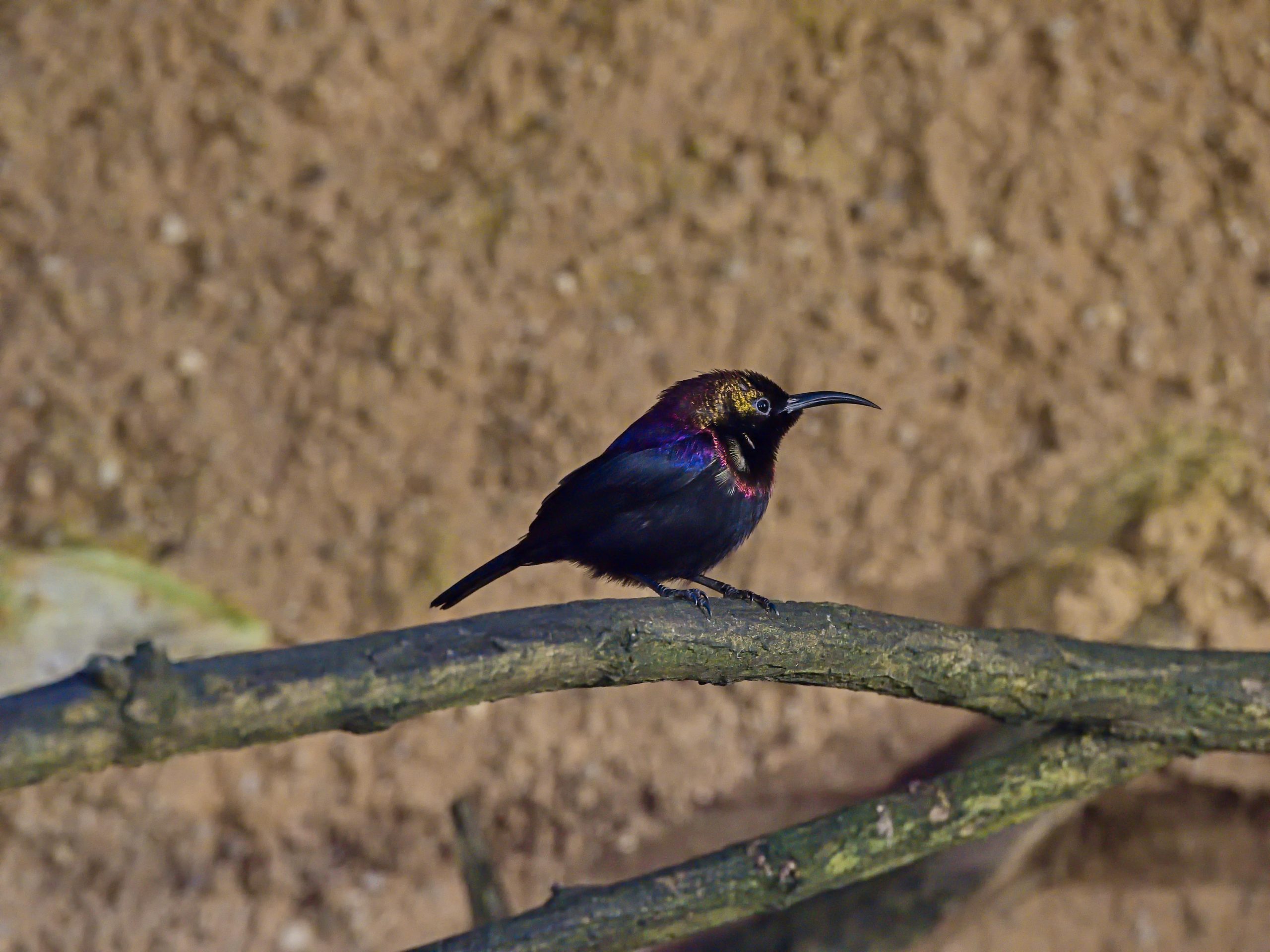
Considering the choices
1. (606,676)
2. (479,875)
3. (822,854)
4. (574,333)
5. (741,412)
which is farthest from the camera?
(574,333)

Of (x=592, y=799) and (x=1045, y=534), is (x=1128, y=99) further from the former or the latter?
(x=592, y=799)

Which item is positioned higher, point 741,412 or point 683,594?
point 741,412

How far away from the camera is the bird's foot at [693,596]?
1853mm

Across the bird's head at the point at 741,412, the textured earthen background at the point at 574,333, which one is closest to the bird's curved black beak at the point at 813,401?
the bird's head at the point at 741,412

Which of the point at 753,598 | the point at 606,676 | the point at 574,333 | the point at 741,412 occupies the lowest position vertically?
the point at 606,676

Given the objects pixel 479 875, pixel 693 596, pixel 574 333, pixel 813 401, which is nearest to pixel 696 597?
pixel 693 596

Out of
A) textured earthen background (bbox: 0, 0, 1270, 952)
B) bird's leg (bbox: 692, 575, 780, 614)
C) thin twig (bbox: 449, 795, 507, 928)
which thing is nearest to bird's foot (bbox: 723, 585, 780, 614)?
bird's leg (bbox: 692, 575, 780, 614)

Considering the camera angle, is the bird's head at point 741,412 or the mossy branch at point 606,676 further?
the bird's head at point 741,412

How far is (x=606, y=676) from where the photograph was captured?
1731mm

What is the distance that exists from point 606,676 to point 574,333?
2308 mm

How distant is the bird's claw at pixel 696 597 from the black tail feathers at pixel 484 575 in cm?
28

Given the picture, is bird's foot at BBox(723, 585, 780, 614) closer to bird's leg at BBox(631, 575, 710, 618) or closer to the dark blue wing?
bird's leg at BBox(631, 575, 710, 618)

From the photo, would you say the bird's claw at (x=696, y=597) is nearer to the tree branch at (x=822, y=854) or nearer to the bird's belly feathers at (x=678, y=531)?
the bird's belly feathers at (x=678, y=531)

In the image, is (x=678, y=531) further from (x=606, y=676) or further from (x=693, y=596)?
(x=606, y=676)
